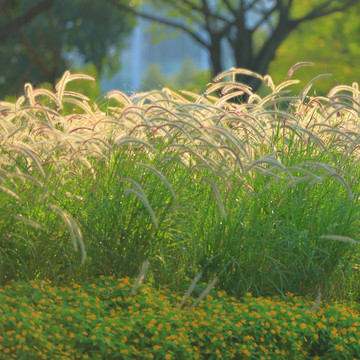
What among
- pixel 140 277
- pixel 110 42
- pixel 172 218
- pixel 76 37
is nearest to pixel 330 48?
pixel 110 42

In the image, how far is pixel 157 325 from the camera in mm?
3553

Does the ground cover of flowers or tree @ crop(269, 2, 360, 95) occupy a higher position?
tree @ crop(269, 2, 360, 95)

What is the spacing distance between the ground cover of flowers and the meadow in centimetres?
1

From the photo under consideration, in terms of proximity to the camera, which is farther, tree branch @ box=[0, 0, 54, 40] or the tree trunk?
the tree trunk

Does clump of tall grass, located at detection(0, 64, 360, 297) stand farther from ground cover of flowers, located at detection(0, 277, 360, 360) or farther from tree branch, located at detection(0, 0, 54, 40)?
tree branch, located at detection(0, 0, 54, 40)

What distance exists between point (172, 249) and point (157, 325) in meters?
0.90

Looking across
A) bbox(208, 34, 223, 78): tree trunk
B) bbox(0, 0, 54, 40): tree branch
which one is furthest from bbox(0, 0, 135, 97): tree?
bbox(0, 0, 54, 40): tree branch

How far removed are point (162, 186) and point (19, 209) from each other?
933 mm

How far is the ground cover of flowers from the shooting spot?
3.31 metres

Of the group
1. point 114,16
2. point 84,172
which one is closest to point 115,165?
point 84,172

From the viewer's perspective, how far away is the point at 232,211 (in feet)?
14.4

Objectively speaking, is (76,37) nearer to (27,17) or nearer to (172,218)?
(27,17)

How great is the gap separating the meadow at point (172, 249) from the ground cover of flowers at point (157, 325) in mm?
11

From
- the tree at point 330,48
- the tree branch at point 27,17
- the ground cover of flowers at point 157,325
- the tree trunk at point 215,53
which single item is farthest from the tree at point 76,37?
the ground cover of flowers at point 157,325
